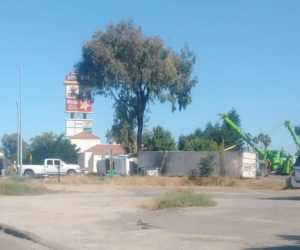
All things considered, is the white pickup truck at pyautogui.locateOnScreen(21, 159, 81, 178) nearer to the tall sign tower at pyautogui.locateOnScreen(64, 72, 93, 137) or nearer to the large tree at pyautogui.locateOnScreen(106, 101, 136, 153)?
the large tree at pyautogui.locateOnScreen(106, 101, 136, 153)

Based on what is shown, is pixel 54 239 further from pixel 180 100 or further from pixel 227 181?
pixel 180 100

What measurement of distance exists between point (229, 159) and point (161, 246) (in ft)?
143

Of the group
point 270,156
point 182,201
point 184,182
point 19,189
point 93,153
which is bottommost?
point 182,201

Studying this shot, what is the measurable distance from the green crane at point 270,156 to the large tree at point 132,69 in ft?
24.5

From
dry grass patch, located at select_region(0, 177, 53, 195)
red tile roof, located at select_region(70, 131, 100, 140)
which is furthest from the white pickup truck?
red tile roof, located at select_region(70, 131, 100, 140)

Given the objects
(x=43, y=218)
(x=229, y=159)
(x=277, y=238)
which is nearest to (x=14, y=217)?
(x=43, y=218)

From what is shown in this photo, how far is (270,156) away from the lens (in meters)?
78.1

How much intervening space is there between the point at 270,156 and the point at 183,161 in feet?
64.6

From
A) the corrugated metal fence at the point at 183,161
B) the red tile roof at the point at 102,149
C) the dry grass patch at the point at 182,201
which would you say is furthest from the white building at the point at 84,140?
the dry grass patch at the point at 182,201

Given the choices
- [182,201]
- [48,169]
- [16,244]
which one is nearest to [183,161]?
[48,169]

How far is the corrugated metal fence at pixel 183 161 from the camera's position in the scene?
57531 mm

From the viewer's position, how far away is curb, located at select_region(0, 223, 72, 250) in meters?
16.0

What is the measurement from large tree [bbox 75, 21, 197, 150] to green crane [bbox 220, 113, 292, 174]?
7.46 meters

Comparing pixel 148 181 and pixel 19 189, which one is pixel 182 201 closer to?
pixel 19 189
